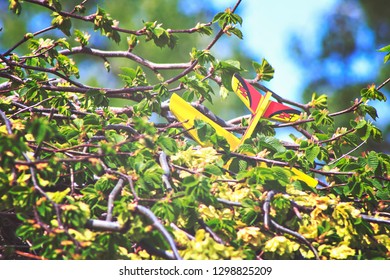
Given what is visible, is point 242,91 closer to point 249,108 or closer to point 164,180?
point 249,108

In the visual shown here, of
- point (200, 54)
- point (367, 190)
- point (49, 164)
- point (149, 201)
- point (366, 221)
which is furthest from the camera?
point (200, 54)

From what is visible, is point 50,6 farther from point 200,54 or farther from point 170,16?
point 170,16

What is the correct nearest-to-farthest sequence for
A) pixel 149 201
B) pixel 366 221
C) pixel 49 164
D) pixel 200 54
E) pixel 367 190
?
pixel 49 164, pixel 149 201, pixel 366 221, pixel 367 190, pixel 200 54

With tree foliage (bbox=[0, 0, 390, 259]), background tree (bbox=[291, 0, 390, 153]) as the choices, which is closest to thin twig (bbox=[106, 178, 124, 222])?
tree foliage (bbox=[0, 0, 390, 259])

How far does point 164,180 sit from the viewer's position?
48.8 inches

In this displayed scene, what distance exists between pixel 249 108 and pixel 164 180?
46 cm

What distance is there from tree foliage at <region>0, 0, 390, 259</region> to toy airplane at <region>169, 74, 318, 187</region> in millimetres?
33

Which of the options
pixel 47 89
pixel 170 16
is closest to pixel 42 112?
pixel 47 89

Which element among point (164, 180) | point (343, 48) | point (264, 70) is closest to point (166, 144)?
point (164, 180)

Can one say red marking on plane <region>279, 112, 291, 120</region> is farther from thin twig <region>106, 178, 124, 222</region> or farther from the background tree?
the background tree

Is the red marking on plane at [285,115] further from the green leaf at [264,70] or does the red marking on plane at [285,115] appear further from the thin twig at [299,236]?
the thin twig at [299,236]

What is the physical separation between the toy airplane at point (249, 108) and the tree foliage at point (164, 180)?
3 centimetres

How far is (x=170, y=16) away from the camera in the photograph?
9.97 m

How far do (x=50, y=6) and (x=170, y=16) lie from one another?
8.65 metres
